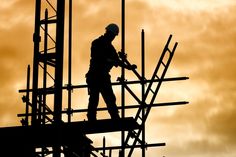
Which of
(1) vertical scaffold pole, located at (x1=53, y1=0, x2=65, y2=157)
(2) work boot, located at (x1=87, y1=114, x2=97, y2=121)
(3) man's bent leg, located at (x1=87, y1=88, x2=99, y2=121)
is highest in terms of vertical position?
(1) vertical scaffold pole, located at (x1=53, y1=0, x2=65, y2=157)

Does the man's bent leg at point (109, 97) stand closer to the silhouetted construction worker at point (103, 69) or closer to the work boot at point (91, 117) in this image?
the silhouetted construction worker at point (103, 69)

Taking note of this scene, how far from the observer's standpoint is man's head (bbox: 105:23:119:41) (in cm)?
1553

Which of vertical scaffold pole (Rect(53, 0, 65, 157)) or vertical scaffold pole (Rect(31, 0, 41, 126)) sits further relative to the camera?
vertical scaffold pole (Rect(31, 0, 41, 126))

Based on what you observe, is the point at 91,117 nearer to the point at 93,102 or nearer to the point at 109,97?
the point at 93,102

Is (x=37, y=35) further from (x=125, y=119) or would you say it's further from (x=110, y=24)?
(x=125, y=119)

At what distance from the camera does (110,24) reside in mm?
15539

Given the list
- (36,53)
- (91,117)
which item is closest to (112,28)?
(91,117)

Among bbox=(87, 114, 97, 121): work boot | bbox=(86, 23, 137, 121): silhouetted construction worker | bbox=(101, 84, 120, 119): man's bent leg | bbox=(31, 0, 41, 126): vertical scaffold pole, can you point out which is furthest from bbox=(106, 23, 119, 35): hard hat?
bbox=(31, 0, 41, 126): vertical scaffold pole

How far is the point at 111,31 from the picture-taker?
612 inches

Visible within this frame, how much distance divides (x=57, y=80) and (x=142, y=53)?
1.91 m

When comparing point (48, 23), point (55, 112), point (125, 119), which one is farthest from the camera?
point (48, 23)

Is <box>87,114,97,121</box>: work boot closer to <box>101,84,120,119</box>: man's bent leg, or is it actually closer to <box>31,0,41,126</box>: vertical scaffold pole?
<box>101,84,120,119</box>: man's bent leg

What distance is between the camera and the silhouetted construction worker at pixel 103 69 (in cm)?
1560

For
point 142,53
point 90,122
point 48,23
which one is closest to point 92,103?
point 90,122
